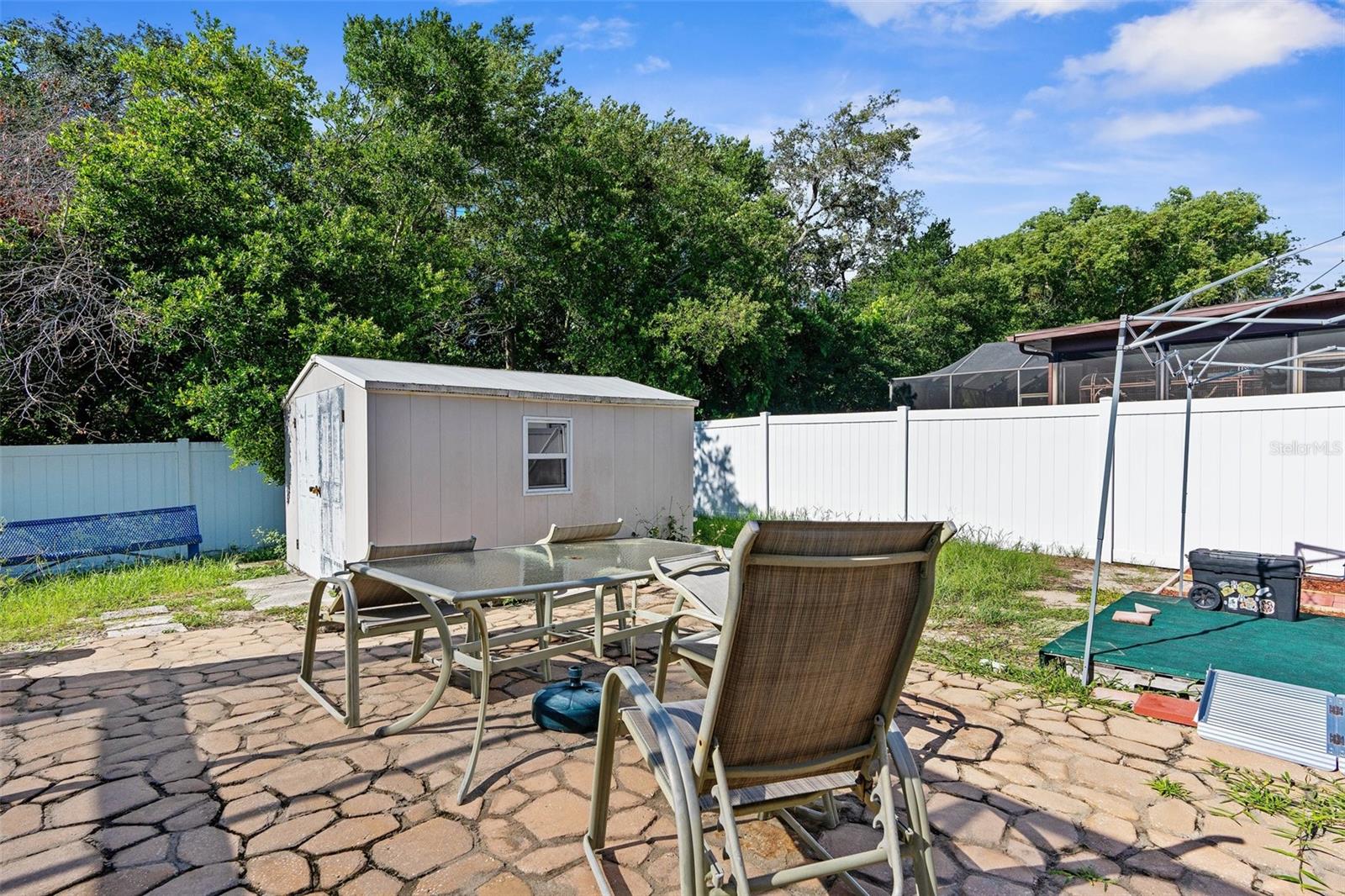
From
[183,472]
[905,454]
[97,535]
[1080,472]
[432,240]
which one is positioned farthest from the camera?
[432,240]

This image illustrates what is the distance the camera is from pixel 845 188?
68.5 ft

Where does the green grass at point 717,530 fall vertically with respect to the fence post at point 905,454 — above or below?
below

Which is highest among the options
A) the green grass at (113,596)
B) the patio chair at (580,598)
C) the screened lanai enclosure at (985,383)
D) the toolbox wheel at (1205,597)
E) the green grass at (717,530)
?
the screened lanai enclosure at (985,383)

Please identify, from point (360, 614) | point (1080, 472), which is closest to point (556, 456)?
point (360, 614)

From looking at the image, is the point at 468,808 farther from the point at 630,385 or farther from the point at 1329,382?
the point at 1329,382

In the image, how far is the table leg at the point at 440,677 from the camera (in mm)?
3025

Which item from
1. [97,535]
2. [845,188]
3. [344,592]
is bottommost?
[97,535]

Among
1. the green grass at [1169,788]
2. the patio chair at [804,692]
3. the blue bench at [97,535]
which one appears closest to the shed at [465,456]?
the blue bench at [97,535]

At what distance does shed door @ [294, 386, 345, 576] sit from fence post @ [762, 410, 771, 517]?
5825 mm

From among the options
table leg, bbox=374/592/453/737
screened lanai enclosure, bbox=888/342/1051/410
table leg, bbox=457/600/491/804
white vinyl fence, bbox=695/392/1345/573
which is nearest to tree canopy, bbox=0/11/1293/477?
screened lanai enclosure, bbox=888/342/1051/410

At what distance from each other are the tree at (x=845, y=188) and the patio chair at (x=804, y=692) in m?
18.2

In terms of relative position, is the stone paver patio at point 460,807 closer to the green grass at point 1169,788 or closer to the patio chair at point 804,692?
the green grass at point 1169,788

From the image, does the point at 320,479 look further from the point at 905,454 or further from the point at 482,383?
the point at 905,454

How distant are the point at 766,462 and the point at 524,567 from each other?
22.7ft
